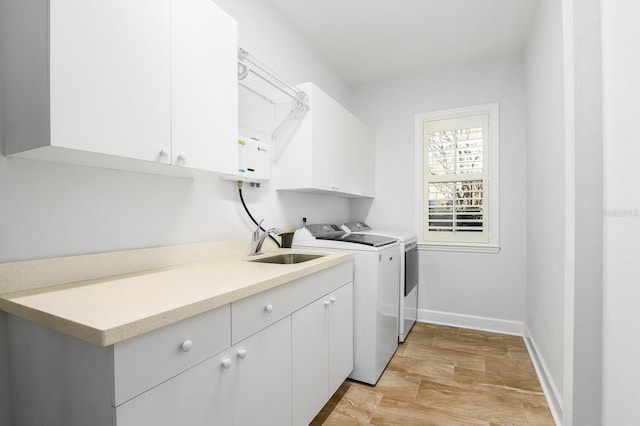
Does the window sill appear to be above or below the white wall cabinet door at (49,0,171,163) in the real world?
below

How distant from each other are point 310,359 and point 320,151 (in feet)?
4.78

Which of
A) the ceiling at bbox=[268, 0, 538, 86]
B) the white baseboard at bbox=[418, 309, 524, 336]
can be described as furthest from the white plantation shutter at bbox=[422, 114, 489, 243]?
the white baseboard at bbox=[418, 309, 524, 336]

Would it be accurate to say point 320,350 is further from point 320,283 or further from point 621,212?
point 621,212

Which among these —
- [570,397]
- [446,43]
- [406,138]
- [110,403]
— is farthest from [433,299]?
[110,403]

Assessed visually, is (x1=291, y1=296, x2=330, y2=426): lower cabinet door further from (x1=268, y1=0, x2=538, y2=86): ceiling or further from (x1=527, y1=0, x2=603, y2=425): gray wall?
(x1=268, y1=0, x2=538, y2=86): ceiling

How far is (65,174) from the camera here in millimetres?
1179

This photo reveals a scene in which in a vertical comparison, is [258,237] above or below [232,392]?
above

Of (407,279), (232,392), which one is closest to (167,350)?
(232,392)

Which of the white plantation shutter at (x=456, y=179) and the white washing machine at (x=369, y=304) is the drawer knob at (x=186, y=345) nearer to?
the white washing machine at (x=369, y=304)

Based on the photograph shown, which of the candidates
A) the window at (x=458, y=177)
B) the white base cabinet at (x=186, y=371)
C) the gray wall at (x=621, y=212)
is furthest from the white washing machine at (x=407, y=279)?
the gray wall at (x=621, y=212)

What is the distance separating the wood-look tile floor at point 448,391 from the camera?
1.76 meters

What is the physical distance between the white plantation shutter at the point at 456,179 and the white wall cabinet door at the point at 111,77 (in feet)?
9.36

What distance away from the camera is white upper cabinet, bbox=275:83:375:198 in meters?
2.25

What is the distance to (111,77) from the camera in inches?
39.8
